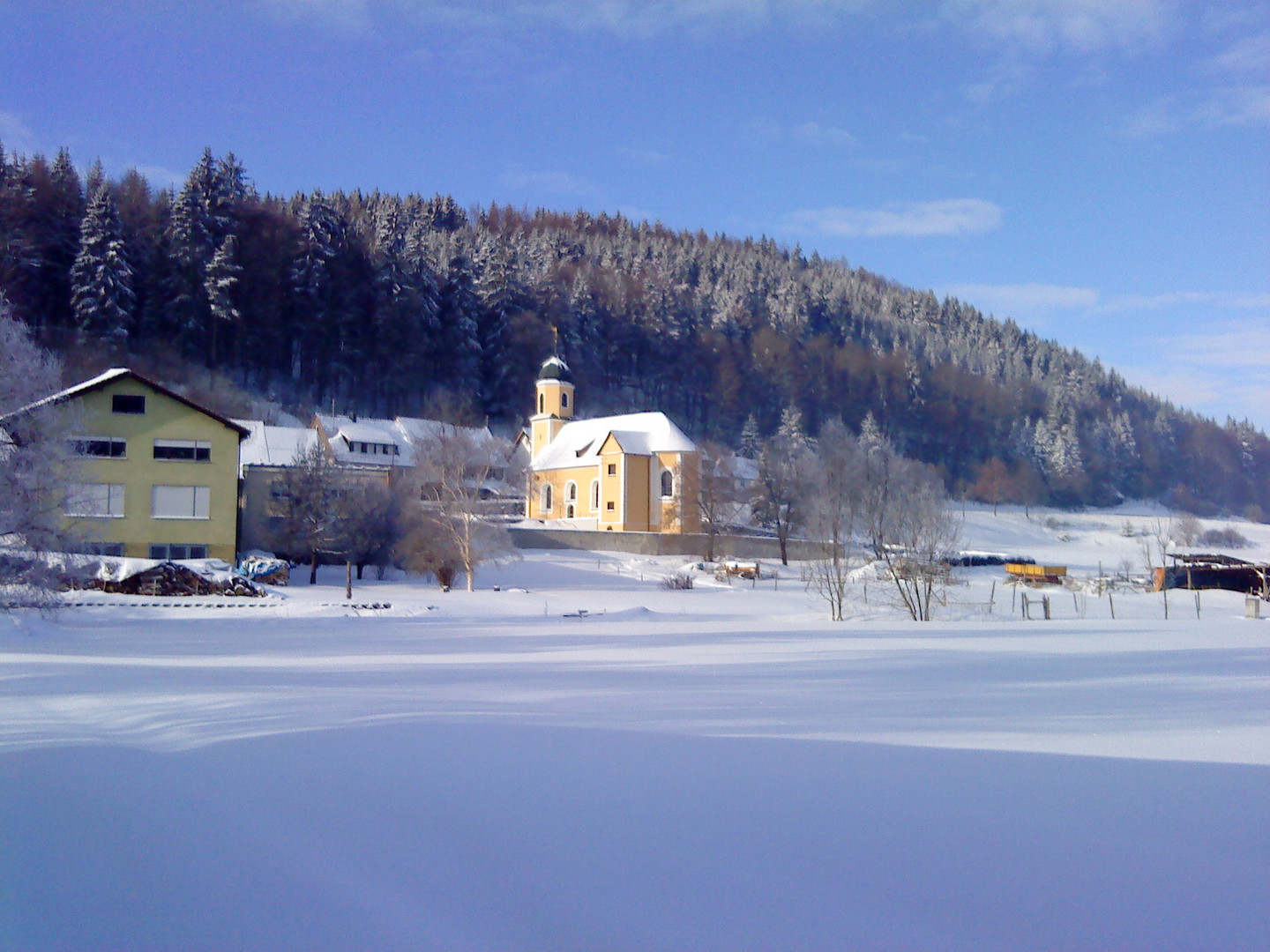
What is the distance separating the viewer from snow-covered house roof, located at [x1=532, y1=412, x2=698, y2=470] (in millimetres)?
61594

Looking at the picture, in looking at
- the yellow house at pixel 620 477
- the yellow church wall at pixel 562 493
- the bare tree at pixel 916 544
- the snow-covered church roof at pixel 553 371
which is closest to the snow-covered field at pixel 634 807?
the bare tree at pixel 916 544

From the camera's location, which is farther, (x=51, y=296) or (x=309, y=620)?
(x=51, y=296)

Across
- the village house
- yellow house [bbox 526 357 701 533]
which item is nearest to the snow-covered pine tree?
the village house

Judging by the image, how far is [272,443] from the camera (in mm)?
54562

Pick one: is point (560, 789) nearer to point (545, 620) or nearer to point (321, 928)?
point (321, 928)

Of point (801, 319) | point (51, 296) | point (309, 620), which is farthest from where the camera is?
point (801, 319)

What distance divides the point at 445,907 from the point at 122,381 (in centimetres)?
3637

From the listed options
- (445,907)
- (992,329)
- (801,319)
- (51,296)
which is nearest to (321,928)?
(445,907)

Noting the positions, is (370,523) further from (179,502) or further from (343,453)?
(343,453)

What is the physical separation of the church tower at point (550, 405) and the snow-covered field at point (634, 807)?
5675cm

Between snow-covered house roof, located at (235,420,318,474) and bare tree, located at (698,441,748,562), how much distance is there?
2187cm

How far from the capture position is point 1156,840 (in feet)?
19.8

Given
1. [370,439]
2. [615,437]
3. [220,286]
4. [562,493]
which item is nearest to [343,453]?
[370,439]

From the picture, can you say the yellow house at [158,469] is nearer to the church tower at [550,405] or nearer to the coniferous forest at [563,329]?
the coniferous forest at [563,329]
